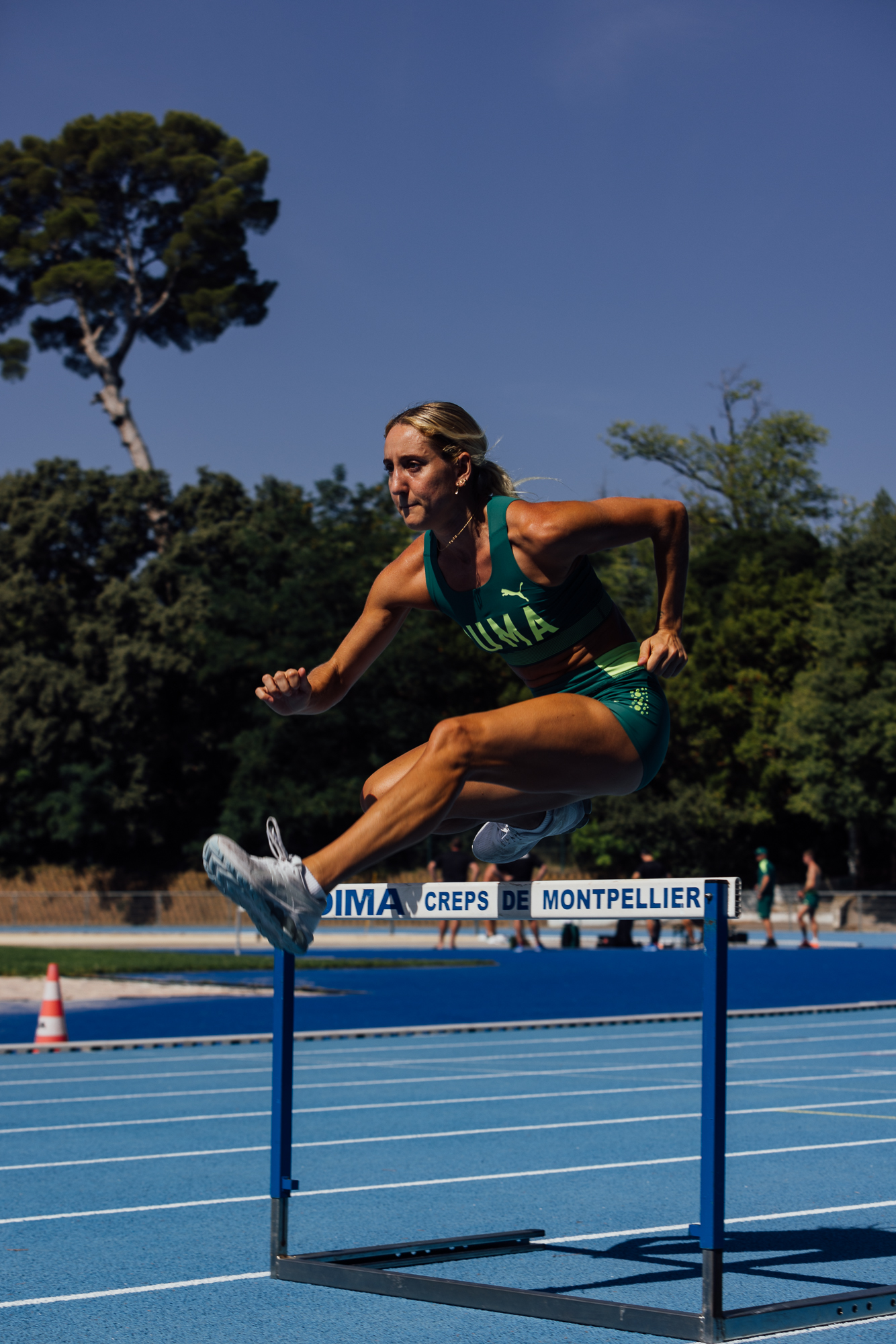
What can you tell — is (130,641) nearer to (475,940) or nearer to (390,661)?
(390,661)

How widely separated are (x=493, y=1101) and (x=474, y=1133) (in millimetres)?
1485

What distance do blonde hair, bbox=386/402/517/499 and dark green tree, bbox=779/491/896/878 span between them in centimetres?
3753

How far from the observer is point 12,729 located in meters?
47.6

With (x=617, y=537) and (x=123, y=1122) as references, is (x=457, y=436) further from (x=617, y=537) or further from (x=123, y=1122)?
(x=123, y=1122)

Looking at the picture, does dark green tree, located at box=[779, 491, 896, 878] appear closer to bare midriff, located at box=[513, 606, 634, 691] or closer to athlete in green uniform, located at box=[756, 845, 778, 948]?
athlete in green uniform, located at box=[756, 845, 778, 948]

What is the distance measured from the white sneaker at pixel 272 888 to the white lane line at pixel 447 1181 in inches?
125

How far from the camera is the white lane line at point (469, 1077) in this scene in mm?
11016

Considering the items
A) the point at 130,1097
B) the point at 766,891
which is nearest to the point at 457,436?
the point at 130,1097

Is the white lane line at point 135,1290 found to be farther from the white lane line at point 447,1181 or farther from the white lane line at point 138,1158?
the white lane line at point 138,1158

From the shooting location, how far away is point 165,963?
24078mm

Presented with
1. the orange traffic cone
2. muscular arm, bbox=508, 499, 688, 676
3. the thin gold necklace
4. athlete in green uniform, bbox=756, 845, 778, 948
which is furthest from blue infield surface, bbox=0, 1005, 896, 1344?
athlete in green uniform, bbox=756, 845, 778, 948

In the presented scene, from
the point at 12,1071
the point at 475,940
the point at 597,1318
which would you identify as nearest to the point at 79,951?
the point at 475,940

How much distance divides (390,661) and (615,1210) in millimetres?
42275

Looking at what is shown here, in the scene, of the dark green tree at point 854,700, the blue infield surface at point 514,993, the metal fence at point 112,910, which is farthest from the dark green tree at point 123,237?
the blue infield surface at point 514,993
